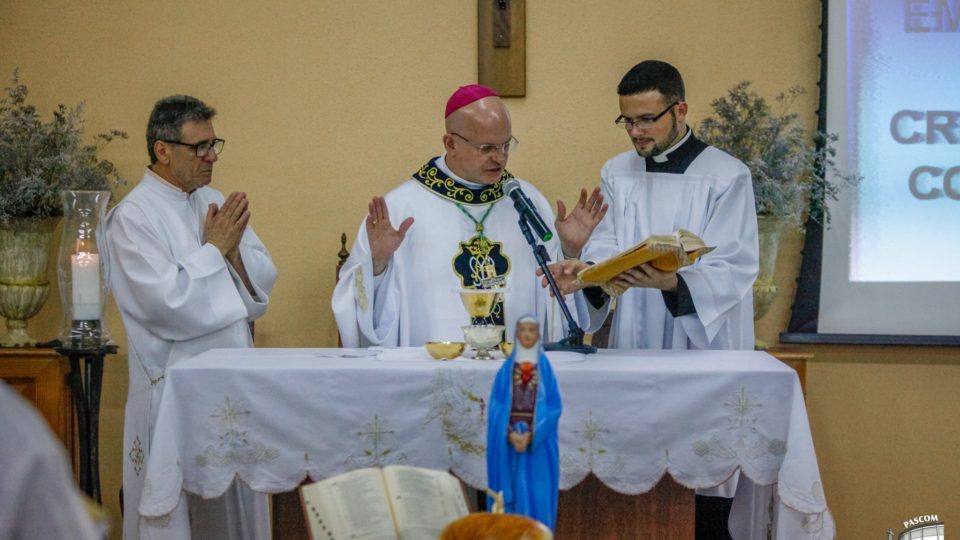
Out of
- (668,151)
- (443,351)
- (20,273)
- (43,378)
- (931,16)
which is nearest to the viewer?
(443,351)

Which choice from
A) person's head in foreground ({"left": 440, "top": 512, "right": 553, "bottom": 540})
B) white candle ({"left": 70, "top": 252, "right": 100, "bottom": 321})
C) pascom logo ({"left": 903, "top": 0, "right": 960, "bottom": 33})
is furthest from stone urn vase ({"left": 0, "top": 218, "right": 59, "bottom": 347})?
pascom logo ({"left": 903, "top": 0, "right": 960, "bottom": 33})

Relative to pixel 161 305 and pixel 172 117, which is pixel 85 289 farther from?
pixel 172 117

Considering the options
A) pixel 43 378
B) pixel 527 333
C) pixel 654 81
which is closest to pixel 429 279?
pixel 654 81

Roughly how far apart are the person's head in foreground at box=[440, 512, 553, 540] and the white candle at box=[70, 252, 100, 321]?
101 inches

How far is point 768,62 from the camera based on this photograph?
5.96m

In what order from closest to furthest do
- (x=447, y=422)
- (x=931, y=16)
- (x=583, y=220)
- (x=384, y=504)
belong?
(x=384, y=504) → (x=447, y=422) → (x=583, y=220) → (x=931, y=16)

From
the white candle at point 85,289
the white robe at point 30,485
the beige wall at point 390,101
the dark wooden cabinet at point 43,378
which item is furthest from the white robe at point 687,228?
the white robe at point 30,485

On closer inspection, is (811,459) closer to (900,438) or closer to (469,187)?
(469,187)

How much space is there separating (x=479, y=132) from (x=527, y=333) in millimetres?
1677

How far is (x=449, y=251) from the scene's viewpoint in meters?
4.73

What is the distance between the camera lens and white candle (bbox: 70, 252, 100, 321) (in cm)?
446

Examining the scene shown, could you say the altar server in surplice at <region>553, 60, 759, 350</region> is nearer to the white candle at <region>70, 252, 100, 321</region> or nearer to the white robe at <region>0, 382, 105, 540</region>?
the white candle at <region>70, 252, 100, 321</region>

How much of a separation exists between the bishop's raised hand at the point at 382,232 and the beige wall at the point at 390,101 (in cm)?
161

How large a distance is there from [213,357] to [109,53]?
268 centimetres
